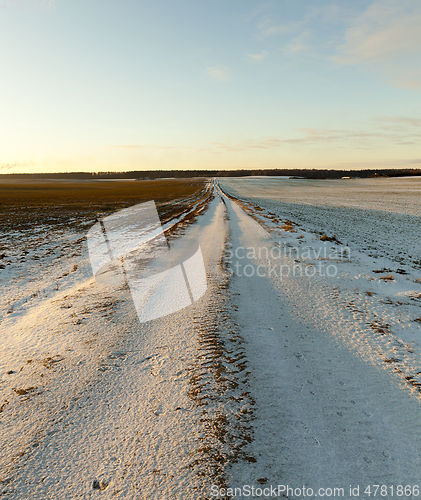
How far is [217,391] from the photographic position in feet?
12.2

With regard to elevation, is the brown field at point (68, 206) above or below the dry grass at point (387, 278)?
above

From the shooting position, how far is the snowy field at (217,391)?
8.75 feet

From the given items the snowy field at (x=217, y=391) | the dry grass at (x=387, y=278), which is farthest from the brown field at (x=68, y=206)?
the dry grass at (x=387, y=278)

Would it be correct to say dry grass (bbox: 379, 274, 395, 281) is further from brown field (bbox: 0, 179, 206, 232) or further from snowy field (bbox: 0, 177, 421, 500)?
brown field (bbox: 0, 179, 206, 232)

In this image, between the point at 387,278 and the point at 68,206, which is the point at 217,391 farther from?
the point at 68,206

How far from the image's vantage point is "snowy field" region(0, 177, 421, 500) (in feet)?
8.75

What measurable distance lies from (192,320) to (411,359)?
392cm

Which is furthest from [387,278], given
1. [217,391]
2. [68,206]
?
[68,206]

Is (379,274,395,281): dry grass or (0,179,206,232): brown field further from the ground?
(0,179,206,232): brown field

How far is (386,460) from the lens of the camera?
9.12ft

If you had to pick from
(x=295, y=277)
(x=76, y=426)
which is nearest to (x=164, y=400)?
(x=76, y=426)

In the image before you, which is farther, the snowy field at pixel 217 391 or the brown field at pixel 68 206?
the brown field at pixel 68 206

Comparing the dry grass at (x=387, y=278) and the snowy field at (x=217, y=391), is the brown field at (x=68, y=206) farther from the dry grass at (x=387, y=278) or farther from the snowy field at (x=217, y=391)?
the dry grass at (x=387, y=278)

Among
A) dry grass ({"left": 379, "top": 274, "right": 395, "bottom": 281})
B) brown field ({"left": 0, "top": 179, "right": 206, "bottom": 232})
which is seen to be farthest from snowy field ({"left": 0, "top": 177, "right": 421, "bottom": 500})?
brown field ({"left": 0, "top": 179, "right": 206, "bottom": 232})
